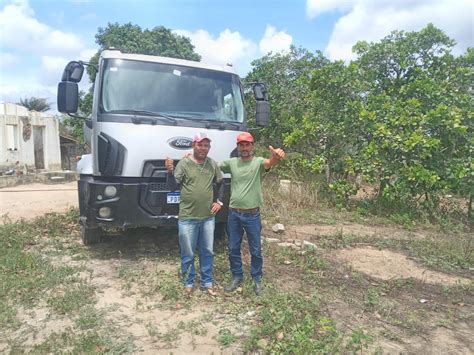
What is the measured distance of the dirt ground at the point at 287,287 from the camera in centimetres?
366

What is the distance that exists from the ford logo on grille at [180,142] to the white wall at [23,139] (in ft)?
56.0

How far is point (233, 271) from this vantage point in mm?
4672

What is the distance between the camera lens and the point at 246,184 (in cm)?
447

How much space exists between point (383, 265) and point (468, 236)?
2.64 m

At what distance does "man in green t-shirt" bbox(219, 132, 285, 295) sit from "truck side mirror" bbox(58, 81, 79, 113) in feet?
7.33

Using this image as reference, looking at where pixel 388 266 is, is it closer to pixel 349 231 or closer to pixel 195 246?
pixel 349 231

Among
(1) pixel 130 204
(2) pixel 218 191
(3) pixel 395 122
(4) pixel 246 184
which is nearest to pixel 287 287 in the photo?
(4) pixel 246 184

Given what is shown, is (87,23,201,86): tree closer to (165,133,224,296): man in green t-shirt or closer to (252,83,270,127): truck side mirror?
(252,83,270,127): truck side mirror

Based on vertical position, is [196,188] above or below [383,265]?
above

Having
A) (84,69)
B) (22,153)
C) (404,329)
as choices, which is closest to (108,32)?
(22,153)

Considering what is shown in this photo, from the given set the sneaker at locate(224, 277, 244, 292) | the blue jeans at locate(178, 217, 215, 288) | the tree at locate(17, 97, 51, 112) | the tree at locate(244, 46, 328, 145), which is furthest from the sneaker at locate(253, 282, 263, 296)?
the tree at locate(17, 97, 51, 112)

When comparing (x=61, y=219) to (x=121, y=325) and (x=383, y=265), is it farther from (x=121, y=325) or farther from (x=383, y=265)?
(x=383, y=265)

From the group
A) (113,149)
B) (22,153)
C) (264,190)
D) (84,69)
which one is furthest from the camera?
(22,153)

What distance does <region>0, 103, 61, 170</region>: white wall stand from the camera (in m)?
19.7
